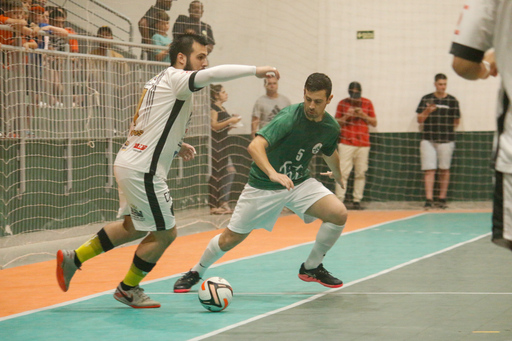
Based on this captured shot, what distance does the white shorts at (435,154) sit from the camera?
44.8 ft

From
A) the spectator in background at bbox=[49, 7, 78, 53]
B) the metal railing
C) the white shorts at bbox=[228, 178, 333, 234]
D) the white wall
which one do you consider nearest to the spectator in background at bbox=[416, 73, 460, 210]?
the white wall

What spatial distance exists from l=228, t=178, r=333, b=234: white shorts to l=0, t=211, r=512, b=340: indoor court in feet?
2.01

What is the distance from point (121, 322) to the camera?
5.35 metres

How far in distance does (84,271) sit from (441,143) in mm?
8116

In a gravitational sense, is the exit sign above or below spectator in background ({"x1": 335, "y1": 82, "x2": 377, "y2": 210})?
above

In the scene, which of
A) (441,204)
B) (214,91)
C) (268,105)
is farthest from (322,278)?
(441,204)

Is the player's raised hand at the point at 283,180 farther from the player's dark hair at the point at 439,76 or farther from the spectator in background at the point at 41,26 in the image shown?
the player's dark hair at the point at 439,76

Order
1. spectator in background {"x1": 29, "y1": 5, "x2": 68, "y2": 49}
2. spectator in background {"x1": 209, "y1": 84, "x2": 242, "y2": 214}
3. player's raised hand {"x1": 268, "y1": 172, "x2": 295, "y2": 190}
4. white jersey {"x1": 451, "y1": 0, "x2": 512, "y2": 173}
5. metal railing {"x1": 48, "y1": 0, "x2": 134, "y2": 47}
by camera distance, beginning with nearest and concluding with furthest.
Result: 1. white jersey {"x1": 451, "y1": 0, "x2": 512, "y2": 173}
2. player's raised hand {"x1": 268, "y1": 172, "x2": 295, "y2": 190}
3. spectator in background {"x1": 29, "y1": 5, "x2": 68, "y2": 49}
4. spectator in background {"x1": 209, "y1": 84, "x2": 242, "y2": 214}
5. metal railing {"x1": 48, "y1": 0, "x2": 134, "y2": 47}

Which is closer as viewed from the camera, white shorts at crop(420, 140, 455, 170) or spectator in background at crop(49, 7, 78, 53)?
spectator in background at crop(49, 7, 78, 53)

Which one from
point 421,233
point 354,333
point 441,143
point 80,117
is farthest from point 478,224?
point 354,333

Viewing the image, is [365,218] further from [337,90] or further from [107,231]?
[107,231]

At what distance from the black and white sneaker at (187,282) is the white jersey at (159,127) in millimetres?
1136

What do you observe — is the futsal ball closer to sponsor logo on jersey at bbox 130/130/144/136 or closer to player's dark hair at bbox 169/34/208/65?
sponsor logo on jersey at bbox 130/130/144/136

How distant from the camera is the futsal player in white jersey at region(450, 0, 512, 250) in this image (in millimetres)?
2773
